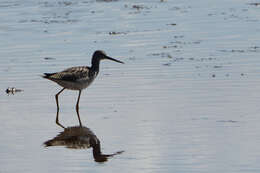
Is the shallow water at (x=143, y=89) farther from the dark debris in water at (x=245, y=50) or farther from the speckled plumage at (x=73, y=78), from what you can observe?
the speckled plumage at (x=73, y=78)

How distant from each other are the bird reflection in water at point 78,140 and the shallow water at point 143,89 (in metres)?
0.11

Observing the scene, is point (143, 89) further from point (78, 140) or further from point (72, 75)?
point (78, 140)

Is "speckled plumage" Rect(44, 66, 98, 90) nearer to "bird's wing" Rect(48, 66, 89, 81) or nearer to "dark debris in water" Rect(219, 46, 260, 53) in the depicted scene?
"bird's wing" Rect(48, 66, 89, 81)

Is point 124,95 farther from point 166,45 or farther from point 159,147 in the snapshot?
point 166,45

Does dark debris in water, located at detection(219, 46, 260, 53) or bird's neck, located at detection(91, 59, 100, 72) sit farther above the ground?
bird's neck, located at detection(91, 59, 100, 72)

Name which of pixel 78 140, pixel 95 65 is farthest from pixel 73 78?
pixel 78 140

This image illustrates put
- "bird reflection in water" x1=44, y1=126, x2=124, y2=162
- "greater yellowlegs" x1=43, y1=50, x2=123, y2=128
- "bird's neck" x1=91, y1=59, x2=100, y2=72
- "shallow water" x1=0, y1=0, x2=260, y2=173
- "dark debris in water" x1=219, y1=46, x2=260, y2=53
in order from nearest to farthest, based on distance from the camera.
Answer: "shallow water" x1=0, y1=0, x2=260, y2=173
"bird reflection in water" x1=44, y1=126, x2=124, y2=162
"greater yellowlegs" x1=43, y1=50, x2=123, y2=128
"bird's neck" x1=91, y1=59, x2=100, y2=72
"dark debris in water" x1=219, y1=46, x2=260, y2=53

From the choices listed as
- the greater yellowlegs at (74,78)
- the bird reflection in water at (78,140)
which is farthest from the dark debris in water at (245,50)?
the bird reflection in water at (78,140)

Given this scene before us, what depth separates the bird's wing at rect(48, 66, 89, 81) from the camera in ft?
48.3

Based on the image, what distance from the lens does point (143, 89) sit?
1512 centimetres

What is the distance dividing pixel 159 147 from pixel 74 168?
1317 millimetres

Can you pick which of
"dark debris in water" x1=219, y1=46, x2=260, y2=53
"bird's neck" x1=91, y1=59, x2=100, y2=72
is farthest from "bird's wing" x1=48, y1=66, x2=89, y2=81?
"dark debris in water" x1=219, y1=46, x2=260, y2=53

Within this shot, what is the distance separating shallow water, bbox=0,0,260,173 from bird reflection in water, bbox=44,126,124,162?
0.11m

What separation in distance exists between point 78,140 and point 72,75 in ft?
9.39
